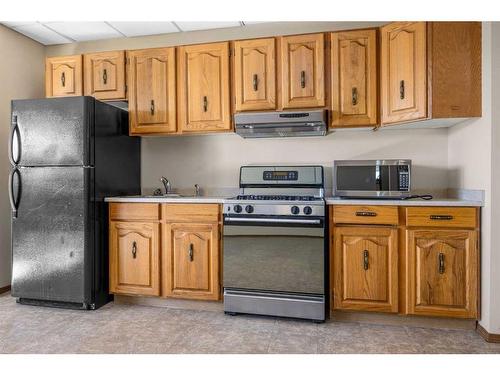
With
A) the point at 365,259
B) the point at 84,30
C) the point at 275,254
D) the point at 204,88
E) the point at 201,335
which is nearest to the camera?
the point at 201,335

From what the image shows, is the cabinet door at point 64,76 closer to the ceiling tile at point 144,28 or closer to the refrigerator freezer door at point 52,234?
the ceiling tile at point 144,28

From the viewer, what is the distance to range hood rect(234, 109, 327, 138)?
2.68 m

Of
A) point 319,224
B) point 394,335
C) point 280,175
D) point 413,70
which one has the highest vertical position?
point 413,70

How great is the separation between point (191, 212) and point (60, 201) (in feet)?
3.49

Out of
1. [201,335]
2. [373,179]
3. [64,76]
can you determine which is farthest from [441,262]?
[64,76]

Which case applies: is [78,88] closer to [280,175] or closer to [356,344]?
[280,175]

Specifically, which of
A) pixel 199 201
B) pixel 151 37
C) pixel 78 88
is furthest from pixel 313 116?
pixel 78 88

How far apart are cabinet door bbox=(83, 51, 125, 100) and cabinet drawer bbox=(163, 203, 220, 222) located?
3.92 feet

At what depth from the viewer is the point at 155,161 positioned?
3475 mm

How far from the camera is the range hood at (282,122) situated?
268 centimetres

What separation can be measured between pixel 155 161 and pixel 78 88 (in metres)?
0.97

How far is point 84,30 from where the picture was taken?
3375 mm

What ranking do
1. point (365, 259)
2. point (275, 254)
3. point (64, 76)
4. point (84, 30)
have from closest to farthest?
1. point (365, 259)
2. point (275, 254)
3. point (64, 76)
4. point (84, 30)

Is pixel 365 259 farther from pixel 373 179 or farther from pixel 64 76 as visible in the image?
pixel 64 76
